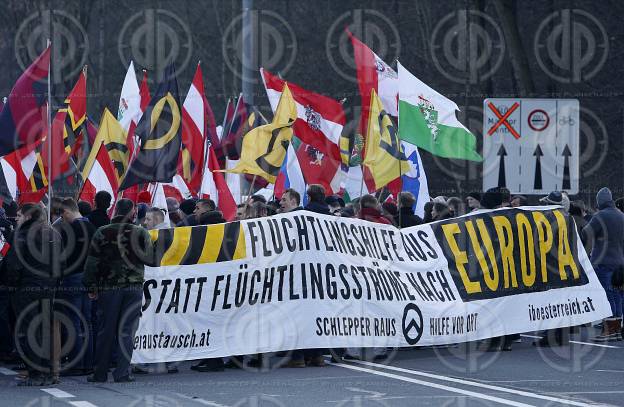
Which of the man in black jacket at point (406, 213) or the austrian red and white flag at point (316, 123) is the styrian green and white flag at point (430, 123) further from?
the austrian red and white flag at point (316, 123)

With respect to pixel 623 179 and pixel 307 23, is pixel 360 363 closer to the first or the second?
pixel 623 179

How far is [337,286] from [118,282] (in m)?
2.40

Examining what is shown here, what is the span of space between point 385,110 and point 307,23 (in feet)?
70.2

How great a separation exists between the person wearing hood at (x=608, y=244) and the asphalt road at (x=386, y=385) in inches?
97.4

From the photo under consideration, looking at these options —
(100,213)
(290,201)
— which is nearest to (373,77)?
(290,201)

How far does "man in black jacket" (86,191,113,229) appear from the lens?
13383 millimetres

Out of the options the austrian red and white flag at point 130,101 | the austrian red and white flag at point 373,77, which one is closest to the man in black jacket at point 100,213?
the austrian red and white flag at point 373,77

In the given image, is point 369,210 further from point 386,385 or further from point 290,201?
point 386,385

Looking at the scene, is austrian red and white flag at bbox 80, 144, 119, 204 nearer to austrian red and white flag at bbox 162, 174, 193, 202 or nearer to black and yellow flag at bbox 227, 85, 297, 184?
black and yellow flag at bbox 227, 85, 297, 184

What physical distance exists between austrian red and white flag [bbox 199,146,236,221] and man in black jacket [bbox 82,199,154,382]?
534 cm

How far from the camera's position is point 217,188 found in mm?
18391

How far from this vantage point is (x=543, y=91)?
34.3 metres

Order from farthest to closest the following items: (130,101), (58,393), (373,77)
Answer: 1. (130,101)
2. (373,77)
3. (58,393)

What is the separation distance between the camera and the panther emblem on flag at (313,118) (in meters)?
18.9
